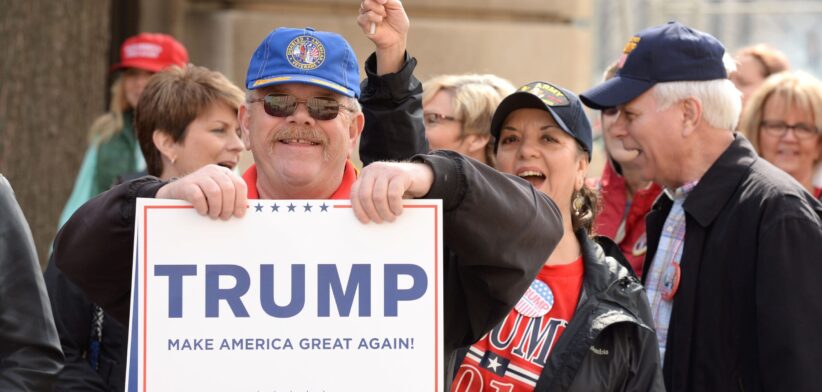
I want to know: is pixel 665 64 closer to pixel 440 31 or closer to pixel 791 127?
pixel 791 127

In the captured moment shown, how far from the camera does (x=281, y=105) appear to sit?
2850mm

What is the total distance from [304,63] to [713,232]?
151cm

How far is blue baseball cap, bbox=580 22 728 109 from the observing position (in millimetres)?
4043

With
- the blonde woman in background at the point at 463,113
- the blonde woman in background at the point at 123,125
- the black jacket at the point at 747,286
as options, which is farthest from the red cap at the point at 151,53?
the black jacket at the point at 747,286

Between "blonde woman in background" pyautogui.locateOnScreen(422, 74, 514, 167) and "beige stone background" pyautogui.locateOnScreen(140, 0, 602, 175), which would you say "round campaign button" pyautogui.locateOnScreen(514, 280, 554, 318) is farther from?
"beige stone background" pyautogui.locateOnScreen(140, 0, 602, 175)

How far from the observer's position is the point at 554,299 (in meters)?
3.48

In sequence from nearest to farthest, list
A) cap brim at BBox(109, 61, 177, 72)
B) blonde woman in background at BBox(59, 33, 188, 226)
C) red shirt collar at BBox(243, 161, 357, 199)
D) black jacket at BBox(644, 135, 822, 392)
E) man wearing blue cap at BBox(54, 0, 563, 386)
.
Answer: man wearing blue cap at BBox(54, 0, 563, 386) → red shirt collar at BBox(243, 161, 357, 199) → black jacket at BBox(644, 135, 822, 392) → blonde woman in background at BBox(59, 33, 188, 226) → cap brim at BBox(109, 61, 177, 72)

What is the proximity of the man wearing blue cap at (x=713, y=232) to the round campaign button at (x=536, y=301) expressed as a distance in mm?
494

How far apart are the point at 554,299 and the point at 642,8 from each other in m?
7.61

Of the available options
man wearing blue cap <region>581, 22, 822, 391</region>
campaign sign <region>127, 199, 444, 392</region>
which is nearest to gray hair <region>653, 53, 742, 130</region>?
man wearing blue cap <region>581, 22, 822, 391</region>

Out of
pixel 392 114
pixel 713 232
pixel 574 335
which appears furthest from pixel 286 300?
pixel 713 232

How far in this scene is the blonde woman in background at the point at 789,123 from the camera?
5250 millimetres

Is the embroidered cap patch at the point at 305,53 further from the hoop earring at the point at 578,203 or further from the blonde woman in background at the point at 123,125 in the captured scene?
the blonde woman in background at the point at 123,125

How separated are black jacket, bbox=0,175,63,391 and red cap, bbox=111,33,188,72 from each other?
134 inches
